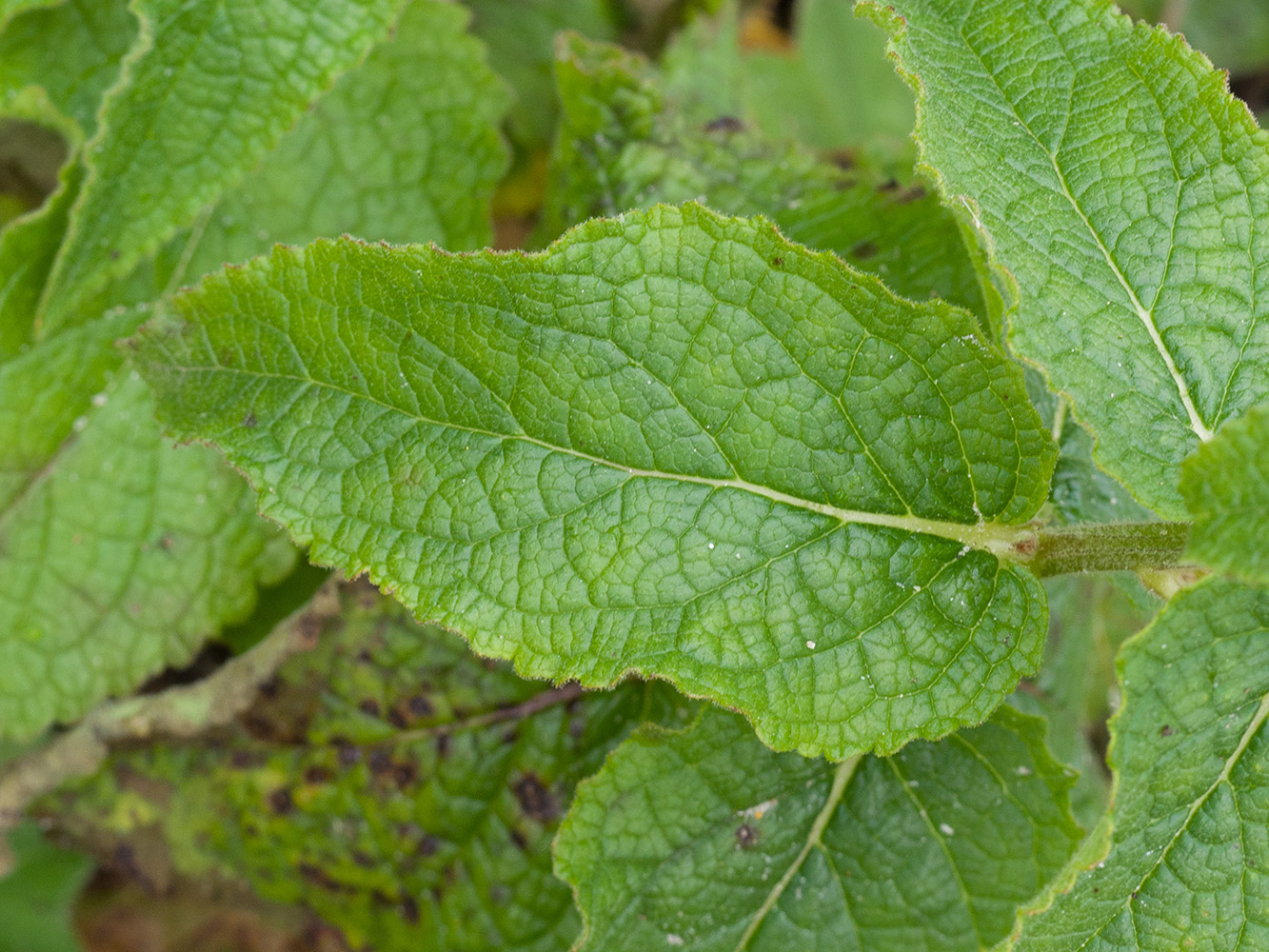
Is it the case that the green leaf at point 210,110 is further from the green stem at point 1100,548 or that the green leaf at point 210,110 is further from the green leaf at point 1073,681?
the green leaf at point 1073,681

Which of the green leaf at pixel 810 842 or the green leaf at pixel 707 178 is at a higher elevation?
the green leaf at pixel 707 178

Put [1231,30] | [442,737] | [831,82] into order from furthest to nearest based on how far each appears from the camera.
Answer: [1231,30] → [831,82] → [442,737]

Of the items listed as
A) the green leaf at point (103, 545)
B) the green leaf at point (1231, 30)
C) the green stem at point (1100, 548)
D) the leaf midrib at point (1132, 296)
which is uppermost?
the green leaf at point (1231, 30)

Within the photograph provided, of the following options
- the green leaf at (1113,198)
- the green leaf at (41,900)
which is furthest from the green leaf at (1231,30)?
the green leaf at (41,900)

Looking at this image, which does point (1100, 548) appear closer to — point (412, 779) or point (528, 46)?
point (412, 779)

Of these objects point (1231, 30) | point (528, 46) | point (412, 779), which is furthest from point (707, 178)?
point (1231, 30)
